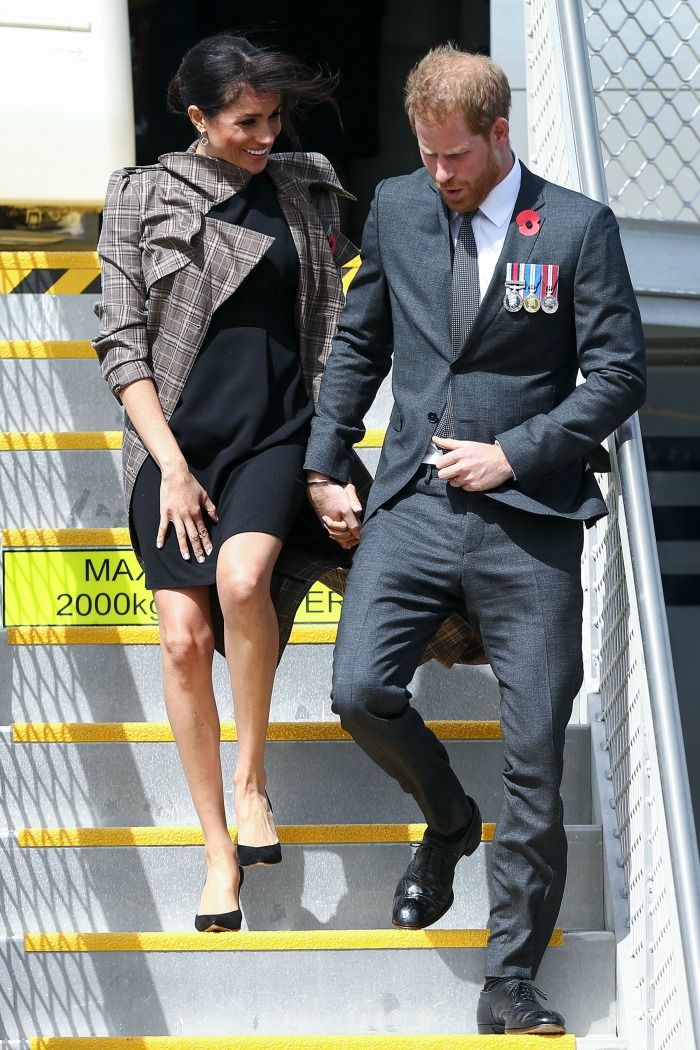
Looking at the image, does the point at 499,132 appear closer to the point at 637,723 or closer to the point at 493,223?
the point at 493,223

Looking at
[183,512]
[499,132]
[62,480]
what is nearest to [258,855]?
[183,512]

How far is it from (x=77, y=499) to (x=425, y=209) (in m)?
1.27

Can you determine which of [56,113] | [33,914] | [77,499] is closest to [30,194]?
[56,113]

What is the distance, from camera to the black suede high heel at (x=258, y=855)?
2465 millimetres

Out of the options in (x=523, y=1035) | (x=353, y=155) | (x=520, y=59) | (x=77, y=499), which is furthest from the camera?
(x=353, y=155)

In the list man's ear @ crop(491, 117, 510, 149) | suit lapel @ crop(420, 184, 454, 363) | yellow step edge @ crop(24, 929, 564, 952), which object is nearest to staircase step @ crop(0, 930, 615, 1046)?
yellow step edge @ crop(24, 929, 564, 952)

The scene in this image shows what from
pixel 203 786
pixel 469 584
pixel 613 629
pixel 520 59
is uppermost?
pixel 520 59

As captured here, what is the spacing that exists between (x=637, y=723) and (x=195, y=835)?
0.86 metres

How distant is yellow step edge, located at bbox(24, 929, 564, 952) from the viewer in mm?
2479

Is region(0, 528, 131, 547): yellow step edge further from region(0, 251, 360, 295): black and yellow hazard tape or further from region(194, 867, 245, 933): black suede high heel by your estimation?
region(194, 867, 245, 933): black suede high heel

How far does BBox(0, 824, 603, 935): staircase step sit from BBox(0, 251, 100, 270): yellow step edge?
1.64m

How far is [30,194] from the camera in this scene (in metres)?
4.33

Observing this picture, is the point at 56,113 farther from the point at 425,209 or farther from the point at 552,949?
the point at 552,949

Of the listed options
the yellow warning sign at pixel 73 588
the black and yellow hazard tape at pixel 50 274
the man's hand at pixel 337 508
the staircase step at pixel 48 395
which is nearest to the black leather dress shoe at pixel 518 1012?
the man's hand at pixel 337 508
